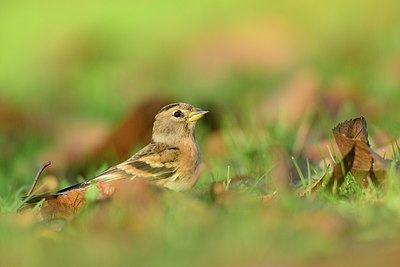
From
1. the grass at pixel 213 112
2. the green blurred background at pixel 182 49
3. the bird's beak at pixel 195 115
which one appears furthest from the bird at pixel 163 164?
the green blurred background at pixel 182 49

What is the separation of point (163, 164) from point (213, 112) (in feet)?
6.62

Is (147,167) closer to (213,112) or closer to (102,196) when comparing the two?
(102,196)

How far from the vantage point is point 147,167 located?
235 inches

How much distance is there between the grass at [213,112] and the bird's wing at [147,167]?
0.74 ft

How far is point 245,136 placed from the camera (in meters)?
7.18

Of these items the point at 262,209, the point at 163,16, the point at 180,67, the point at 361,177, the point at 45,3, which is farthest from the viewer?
the point at 45,3

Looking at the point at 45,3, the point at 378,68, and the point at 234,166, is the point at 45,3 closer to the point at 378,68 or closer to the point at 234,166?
the point at 378,68

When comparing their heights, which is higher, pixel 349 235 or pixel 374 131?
pixel 349 235

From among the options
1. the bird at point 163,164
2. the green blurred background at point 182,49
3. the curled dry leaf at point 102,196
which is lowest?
the green blurred background at point 182,49

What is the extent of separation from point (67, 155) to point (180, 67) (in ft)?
13.7

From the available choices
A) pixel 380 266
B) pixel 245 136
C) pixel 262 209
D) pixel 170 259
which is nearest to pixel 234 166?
pixel 245 136

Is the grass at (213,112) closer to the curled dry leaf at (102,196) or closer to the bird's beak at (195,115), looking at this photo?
the curled dry leaf at (102,196)

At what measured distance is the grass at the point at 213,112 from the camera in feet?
12.5

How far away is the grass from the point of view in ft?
12.5
